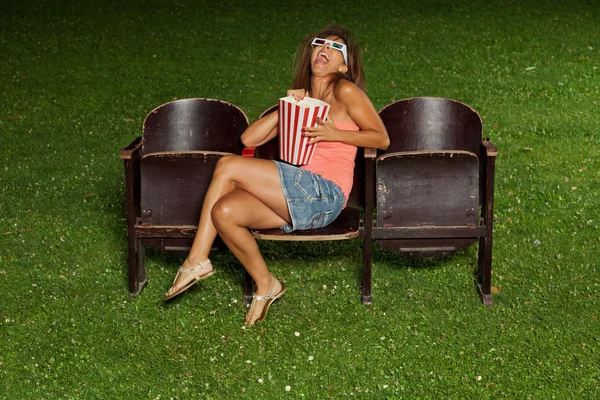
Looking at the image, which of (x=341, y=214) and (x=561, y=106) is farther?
(x=561, y=106)

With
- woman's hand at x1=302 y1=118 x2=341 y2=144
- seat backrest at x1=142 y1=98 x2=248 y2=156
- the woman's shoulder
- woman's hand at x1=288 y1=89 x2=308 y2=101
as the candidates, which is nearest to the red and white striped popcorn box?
woman's hand at x1=302 y1=118 x2=341 y2=144

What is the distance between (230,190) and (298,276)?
1.06m

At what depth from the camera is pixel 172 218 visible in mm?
5980

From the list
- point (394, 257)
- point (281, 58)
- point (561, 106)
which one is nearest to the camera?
point (394, 257)

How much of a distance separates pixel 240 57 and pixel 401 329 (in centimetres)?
799

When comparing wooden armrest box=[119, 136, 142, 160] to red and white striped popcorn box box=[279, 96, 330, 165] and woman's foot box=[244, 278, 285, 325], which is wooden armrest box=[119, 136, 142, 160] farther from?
woman's foot box=[244, 278, 285, 325]

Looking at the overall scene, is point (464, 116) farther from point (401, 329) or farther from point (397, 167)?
point (401, 329)

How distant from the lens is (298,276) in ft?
21.4

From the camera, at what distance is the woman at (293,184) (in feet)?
18.5

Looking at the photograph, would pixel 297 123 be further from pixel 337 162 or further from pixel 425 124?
pixel 425 124

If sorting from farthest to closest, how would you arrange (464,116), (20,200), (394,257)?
(20,200)
(394,257)
(464,116)

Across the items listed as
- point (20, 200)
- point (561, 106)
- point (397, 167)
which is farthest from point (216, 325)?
point (561, 106)

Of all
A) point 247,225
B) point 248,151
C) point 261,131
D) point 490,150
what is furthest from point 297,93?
point 490,150

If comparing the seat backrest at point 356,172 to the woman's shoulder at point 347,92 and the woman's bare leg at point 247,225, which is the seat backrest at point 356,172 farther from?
the woman's bare leg at point 247,225
